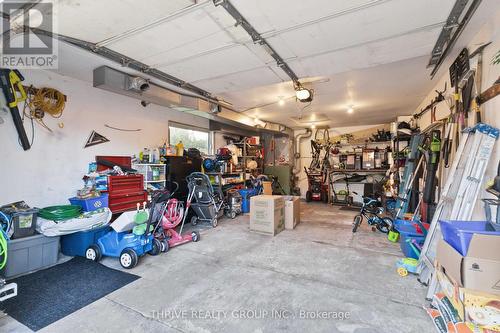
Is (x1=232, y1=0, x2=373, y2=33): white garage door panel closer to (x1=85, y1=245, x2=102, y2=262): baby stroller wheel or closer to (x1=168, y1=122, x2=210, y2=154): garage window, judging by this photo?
(x1=85, y1=245, x2=102, y2=262): baby stroller wheel

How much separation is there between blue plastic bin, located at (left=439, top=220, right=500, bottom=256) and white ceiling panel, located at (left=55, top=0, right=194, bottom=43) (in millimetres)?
2620

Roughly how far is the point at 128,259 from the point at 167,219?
2.49 feet

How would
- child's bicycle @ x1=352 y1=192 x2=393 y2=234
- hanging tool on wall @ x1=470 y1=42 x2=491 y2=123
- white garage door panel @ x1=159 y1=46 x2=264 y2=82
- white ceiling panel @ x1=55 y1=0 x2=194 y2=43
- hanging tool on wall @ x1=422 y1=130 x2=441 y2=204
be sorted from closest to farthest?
white ceiling panel @ x1=55 y1=0 x2=194 y2=43 < hanging tool on wall @ x1=470 y1=42 x2=491 y2=123 < white garage door panel @ x1=159 y1=46 x2=264 y2=82 < hanging tool on wall @ x1=422 y1=130 x2=441 y2=204 < child's bicycle @ x1=352 y1=192 x2=393 y2=234

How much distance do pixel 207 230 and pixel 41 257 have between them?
7.90 ft

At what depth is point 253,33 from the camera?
7.41ft

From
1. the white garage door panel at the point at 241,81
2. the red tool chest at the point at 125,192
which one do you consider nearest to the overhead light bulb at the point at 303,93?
the white garage door panel at the point at 241,81

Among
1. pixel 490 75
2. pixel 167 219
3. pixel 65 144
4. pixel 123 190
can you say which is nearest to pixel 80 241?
pixel 123 190

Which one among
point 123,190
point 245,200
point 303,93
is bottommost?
point 245,200

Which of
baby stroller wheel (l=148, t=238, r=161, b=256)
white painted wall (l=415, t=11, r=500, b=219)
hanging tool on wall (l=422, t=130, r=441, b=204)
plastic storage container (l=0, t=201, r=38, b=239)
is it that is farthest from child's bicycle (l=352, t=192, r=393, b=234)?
plastic storage container (l=0, t=201, r=38, b=239)

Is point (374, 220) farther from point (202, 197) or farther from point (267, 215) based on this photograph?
point (202, 197)

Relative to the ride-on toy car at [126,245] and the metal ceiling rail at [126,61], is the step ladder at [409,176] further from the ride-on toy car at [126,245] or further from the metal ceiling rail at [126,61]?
the ride-on toy car at [126,245]

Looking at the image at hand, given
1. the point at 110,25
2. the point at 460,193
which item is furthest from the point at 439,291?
the point at 110,25

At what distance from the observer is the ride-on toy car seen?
112 inches

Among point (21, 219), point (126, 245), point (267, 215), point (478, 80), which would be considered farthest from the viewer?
point (267, 215)
